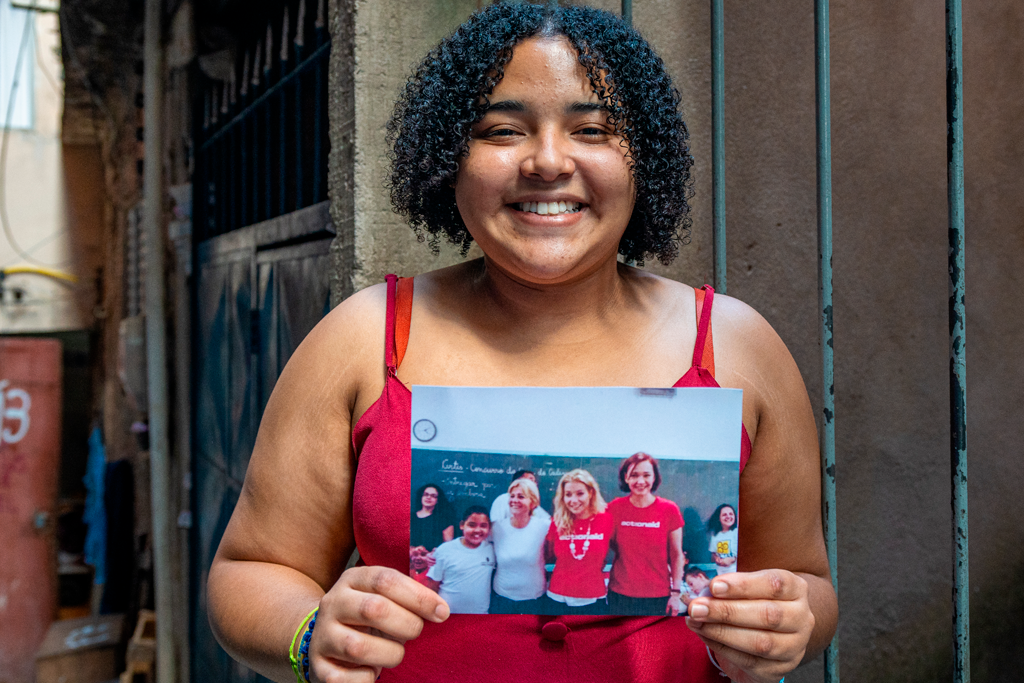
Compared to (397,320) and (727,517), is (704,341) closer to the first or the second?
(727,517)

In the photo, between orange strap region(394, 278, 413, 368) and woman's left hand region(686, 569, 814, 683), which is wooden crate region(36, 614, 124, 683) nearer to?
orange strap region(394, 278, 413, 368)

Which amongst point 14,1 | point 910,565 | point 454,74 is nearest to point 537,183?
point 454,74

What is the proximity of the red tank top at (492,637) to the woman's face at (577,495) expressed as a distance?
8.4 inches

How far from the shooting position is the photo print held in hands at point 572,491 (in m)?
0.96

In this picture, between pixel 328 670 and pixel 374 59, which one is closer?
pixel 328 670

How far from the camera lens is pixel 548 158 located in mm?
1075

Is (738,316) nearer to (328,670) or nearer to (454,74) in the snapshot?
(454,74)

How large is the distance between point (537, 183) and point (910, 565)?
6.24 feet

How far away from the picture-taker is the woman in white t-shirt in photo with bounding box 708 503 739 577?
980 mm

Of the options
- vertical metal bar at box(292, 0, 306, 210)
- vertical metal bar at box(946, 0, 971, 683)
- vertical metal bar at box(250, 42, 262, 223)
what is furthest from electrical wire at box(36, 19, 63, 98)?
vertical metal bar at box(946, 0, 971, 683)

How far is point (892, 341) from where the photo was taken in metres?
2.27

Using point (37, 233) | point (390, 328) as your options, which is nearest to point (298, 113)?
point (390, 328)

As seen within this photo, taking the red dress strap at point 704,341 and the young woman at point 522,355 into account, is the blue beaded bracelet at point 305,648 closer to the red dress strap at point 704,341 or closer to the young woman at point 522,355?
the young woman at point 522,355

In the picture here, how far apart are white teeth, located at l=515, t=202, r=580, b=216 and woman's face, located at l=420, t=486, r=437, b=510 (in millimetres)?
428
